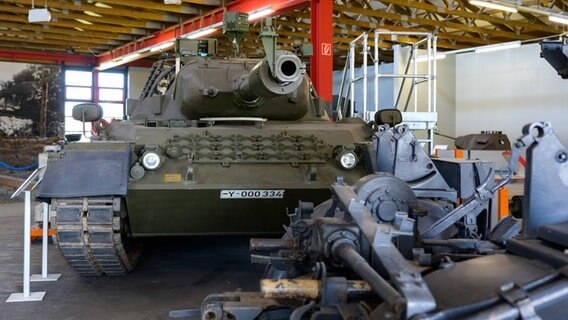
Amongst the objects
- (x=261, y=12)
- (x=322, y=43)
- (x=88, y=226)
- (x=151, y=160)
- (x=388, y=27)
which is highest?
(x=388, y=27)

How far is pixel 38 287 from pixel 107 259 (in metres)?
0.78

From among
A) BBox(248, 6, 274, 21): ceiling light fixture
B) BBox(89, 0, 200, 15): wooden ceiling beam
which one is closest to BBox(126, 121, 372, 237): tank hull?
BBox(248, 6, 274, 21): ceiling light fixture

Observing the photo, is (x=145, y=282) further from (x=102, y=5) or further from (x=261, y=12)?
(x=102, y=5)

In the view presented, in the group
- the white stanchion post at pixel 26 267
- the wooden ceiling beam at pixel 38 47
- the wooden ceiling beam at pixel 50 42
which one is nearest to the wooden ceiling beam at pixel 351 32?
the wooden ceiling beam at pixel 50 42

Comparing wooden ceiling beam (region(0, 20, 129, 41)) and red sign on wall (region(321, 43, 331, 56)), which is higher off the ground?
wooden ceiling beam (region(0, 20, 129, 41))

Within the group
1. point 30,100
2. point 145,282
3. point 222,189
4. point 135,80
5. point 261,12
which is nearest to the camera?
point 222,189

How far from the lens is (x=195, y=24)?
15.7 meters

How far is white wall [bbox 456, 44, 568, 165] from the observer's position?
14.3 m

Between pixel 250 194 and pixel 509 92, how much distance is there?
38.2ft

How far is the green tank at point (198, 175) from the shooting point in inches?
197

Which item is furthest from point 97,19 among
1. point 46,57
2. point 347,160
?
point 347,160

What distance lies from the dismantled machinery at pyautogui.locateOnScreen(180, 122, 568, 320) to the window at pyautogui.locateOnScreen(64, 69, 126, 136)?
68.4 feet

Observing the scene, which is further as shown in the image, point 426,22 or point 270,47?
point 426,22

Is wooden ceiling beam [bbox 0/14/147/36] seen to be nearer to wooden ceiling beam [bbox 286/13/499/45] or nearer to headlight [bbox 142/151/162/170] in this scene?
wooden ceiling beam [bbox 286/13/499/45]
